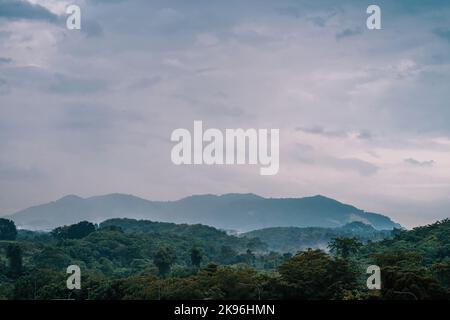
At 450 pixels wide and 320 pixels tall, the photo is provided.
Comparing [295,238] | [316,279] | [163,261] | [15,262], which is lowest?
[316,279]

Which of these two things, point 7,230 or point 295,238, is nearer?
point 7,230

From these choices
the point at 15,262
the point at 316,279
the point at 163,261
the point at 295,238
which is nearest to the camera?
the point at 316,279

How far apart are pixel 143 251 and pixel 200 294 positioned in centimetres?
5647

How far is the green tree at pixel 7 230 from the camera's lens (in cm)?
11219

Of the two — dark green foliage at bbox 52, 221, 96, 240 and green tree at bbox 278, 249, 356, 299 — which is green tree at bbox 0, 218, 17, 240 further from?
green tree at bbox 278, 249, 356, 299

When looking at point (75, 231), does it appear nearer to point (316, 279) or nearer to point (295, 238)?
point (316, 279)

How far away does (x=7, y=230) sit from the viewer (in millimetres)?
113000

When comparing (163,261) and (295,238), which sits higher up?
(295,238)

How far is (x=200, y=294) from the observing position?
36.5 meters

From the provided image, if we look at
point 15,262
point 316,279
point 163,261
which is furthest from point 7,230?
point 316,279

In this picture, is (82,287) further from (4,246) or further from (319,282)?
(4,246)

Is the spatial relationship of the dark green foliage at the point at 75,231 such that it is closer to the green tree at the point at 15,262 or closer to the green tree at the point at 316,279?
the green tree at the point at 15,262

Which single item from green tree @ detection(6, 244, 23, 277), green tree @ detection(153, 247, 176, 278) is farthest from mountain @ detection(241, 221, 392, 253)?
green tree @ detection(6, 244, 23, 277)
